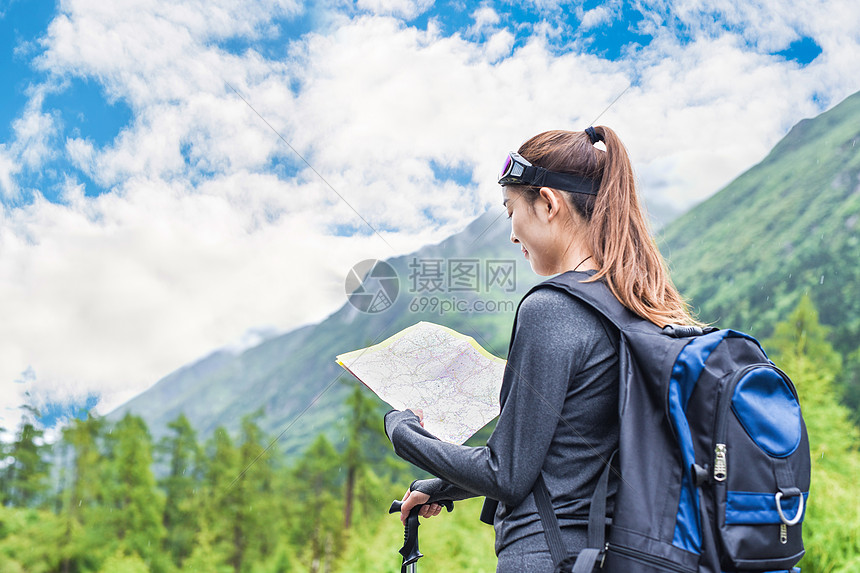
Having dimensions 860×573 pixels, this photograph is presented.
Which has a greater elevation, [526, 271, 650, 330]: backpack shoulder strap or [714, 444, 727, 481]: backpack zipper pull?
[526, 271, 650, 330]: backpack shoulder strap

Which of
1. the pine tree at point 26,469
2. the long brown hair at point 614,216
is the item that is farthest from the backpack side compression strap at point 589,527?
the pine tree at point 26,469

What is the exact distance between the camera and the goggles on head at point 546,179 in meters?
0.96

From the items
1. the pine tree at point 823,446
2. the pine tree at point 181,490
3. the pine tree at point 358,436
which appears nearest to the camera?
the pine tree at point 823,446

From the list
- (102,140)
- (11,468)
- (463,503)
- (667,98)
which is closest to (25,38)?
(102,140)

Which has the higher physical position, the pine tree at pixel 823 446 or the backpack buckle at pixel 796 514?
the backpack buckle at pixel 796 514

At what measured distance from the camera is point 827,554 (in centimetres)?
293

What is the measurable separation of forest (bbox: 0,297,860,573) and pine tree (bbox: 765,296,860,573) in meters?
0.01

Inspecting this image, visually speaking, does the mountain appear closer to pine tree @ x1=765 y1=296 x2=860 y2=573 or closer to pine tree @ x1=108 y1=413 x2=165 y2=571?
pine tree @ x1=108 y1=413 x2=165 y2=571

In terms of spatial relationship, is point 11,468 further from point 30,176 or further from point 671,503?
point 671,503

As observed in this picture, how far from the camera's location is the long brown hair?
88 cm

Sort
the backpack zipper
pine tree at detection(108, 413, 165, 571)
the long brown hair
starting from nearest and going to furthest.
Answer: the backpack zipper, the long brown hair, pine tree at detection(108, 413, 165, 571)

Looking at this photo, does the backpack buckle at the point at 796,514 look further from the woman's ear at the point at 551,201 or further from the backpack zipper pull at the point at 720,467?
the woman's ear at the point at 551,201

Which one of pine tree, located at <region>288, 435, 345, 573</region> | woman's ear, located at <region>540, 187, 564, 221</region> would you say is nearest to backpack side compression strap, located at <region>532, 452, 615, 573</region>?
woman's ear, located at <region>540, 187, 564, 221</region>

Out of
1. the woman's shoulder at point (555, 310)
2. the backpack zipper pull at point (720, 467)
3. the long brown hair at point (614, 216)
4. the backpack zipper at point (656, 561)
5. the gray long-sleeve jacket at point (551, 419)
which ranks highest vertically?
the long brown hair at point (614, 216)
